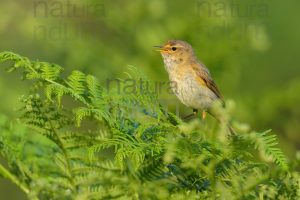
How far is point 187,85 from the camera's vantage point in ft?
17.7

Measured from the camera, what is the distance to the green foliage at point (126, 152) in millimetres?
1882

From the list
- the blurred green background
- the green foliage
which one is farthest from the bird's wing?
the green foliage

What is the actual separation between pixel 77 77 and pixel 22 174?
0.40 m

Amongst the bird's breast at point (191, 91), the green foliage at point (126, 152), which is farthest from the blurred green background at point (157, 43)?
the green foliage at point (126, 152)

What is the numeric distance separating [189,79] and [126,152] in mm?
3271

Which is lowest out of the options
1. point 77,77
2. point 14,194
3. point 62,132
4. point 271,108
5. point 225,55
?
point 14,194

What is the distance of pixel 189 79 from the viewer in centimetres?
544

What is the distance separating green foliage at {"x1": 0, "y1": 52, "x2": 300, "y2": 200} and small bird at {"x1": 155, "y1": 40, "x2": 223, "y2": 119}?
8.24 ft

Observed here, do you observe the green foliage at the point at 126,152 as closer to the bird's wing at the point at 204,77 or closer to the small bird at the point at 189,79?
the small bird at the point at 189,79

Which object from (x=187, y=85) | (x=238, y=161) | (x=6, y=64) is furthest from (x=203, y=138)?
(x=6, y=64)

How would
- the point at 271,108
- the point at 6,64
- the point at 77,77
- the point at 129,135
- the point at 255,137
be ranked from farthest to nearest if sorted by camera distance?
the point at 6,64
the point at 271,108
the point at 77,77
the point at 129,135
the point at 255,137

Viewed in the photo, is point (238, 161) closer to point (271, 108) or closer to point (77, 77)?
point (77, 77)

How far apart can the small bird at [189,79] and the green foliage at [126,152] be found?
8.24 feet

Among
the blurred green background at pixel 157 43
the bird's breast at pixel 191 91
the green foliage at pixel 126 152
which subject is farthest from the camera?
the blurred green background at pixel 157 43
